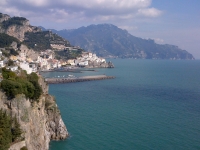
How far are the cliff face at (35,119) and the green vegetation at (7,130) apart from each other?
0.39 m

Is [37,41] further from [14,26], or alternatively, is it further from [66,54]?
[66,54]

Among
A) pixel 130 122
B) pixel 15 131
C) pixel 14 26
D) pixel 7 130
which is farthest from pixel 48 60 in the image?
pixel 7 130

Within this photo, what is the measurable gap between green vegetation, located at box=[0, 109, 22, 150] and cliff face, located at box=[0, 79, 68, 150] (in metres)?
0.39

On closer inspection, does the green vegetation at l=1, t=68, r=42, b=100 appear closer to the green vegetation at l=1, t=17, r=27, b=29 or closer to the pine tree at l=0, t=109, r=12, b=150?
the pine tree at l=0, t=109, r=12, b=150

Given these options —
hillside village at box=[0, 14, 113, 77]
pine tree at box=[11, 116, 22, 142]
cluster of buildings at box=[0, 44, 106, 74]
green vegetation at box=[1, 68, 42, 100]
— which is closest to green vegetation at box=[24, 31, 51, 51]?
hillside village at box=[0, 14, 113, 77]

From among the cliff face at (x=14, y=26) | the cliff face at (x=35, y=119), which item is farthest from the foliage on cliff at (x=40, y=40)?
the cliff face at (x=35, y=119)

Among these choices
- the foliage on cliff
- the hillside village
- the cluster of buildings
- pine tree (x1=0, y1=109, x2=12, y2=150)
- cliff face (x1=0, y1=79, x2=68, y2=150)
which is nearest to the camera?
pine tree (x1=0, y1=109, x2=12, y2=150)

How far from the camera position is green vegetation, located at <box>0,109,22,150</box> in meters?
11.7

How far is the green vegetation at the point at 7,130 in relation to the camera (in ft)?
38.2

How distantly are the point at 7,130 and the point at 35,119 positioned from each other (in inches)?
145

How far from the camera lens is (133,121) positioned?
2444cm

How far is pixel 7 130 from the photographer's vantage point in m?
12.1

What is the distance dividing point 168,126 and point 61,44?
96.2 meters

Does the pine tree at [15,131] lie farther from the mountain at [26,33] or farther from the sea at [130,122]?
the mountain at [26,33]
